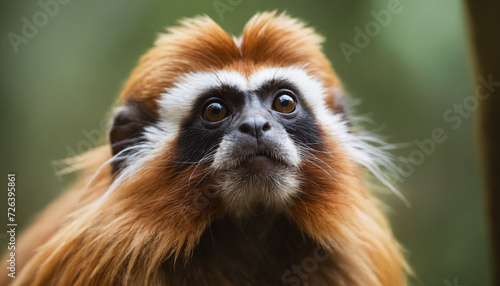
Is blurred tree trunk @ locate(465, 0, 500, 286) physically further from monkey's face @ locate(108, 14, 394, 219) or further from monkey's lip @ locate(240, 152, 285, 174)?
monkey's lip @ locate(240, 152, 285, 174)

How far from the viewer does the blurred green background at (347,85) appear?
293 cm

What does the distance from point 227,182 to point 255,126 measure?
0.24 m

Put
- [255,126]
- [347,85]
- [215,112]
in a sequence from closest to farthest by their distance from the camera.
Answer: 1. [255,126]
2. [215,112]
3. [347,85]

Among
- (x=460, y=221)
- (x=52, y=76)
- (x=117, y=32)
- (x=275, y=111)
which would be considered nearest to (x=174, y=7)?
(x=117, y=32)

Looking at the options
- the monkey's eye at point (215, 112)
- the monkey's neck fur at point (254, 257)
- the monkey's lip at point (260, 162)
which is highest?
the monkey's eye at point (215, 112)

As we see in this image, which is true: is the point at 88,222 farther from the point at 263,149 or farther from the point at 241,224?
the point at 263,149

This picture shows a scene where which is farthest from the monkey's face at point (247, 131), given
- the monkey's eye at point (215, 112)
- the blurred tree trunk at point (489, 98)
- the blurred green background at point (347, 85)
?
the blurred green background at point (347, 85)

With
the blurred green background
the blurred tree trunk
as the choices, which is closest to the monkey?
the blurred tree trunk

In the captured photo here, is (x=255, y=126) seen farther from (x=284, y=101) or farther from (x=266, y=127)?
(x=284, y=101)

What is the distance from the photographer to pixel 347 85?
370 centimetres

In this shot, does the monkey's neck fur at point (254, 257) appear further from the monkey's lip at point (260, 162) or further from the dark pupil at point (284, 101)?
the dark pupil at point (284, 101)

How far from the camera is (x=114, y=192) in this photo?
6.65ft

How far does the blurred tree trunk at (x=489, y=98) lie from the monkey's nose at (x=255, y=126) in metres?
0.84

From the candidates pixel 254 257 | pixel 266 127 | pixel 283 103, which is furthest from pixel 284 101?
pixel 254 257
